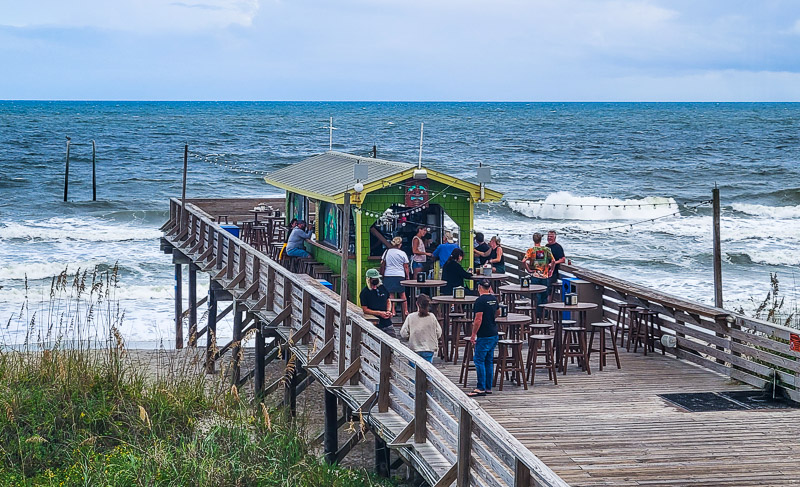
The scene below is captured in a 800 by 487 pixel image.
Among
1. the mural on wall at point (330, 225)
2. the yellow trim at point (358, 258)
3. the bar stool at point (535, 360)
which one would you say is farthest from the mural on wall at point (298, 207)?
the bar stool at point (535, 360)

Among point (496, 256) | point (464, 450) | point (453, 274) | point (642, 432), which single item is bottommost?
point (642, 432)

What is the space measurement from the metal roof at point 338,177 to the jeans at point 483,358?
291 centimetres

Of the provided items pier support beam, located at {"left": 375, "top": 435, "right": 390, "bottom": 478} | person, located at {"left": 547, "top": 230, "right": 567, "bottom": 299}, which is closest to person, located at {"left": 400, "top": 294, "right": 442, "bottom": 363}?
pier support beam, located at {"left": 375, "top": 435, "right": 390, "bottom": 478}

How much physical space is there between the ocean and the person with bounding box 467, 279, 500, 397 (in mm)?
5683

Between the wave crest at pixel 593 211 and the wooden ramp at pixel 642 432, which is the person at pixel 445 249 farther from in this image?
the wave crest at pixel 593 211

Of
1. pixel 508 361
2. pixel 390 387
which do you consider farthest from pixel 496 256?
pixel 390 387

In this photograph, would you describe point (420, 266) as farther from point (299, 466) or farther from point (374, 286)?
point (299, 466)

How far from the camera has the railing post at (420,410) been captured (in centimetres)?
869

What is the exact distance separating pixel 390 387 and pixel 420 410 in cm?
109

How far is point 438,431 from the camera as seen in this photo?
844 cm

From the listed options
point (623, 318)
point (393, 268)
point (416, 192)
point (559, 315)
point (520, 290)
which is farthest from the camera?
point (416, 192)

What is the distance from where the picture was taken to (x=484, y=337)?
1073 centimetres

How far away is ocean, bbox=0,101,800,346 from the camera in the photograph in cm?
3194

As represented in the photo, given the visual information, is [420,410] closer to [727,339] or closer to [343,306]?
[343,306]
